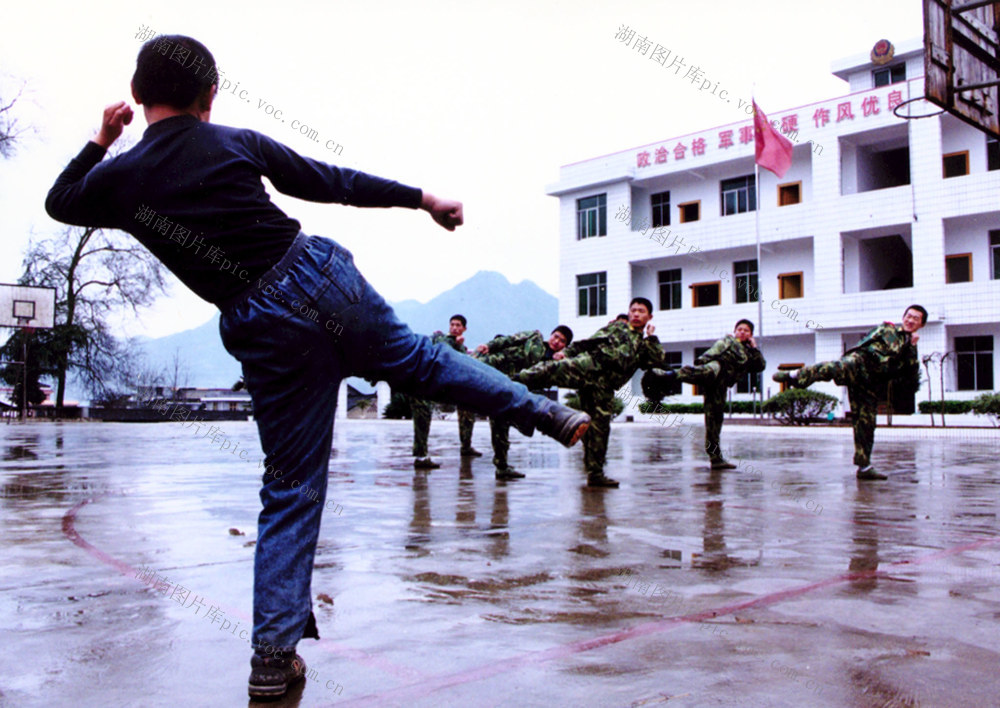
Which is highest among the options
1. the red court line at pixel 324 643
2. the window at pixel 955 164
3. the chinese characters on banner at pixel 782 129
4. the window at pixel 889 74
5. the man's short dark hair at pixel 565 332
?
the window at pixel 889 74

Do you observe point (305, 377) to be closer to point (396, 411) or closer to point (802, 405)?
point (802, 405)

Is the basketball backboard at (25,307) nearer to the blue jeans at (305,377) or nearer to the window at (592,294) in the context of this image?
the window at (592,294)

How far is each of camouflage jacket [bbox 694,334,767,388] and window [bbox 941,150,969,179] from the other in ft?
74.4

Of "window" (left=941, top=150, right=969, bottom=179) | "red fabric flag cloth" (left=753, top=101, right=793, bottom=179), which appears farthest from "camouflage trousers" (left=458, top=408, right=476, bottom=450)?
"window" (left=941, top=150, right=969, bottom=179)

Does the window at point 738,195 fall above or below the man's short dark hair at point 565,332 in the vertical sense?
above

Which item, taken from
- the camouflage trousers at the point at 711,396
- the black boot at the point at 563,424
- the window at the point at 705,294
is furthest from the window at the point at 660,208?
the black boot at the point at 563,424

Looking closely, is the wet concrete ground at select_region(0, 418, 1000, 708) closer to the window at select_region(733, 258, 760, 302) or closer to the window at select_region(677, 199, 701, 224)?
the window at select_region(733, 258, 760, 302)

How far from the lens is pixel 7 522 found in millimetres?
5500

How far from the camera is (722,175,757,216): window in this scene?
113 feet

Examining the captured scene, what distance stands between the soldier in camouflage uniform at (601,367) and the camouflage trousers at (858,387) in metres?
1.63

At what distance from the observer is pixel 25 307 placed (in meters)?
33.6

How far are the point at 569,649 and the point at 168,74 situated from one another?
81.9 inches

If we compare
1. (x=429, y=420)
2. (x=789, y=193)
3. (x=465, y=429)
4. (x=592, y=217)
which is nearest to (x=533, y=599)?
(x=429, y=420)

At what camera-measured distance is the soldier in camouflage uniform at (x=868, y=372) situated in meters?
8.57
